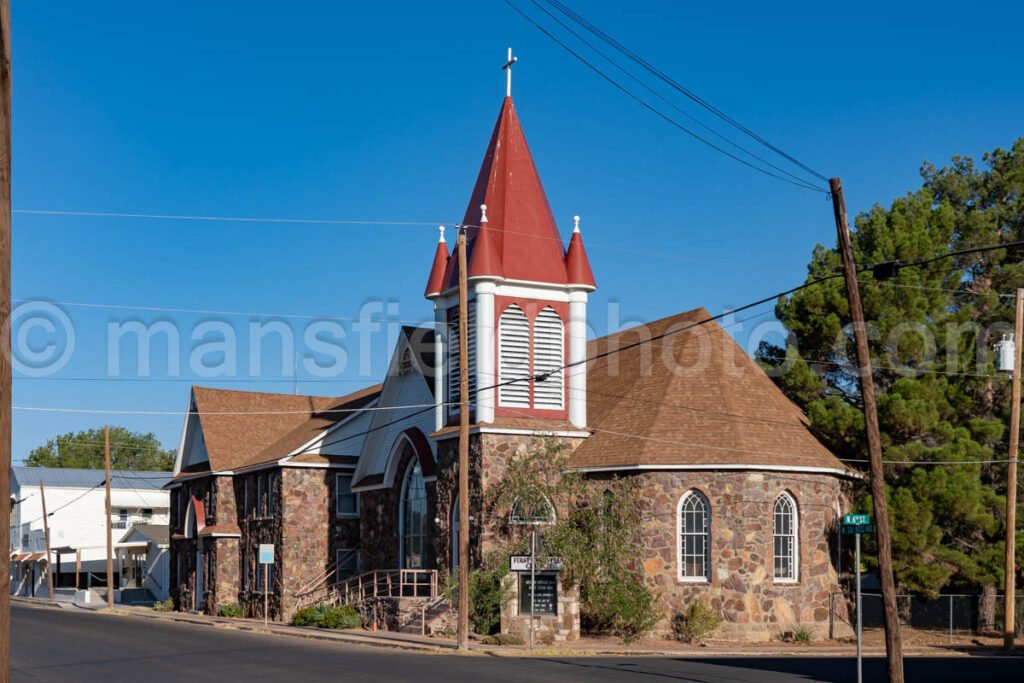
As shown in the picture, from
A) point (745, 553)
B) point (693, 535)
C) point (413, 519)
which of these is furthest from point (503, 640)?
point (413, 519)

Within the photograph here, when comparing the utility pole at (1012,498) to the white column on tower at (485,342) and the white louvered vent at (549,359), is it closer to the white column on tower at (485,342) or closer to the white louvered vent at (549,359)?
Result: the white louvered vent at (549,359)

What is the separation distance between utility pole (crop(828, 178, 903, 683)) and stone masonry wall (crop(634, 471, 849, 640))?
1221 cm

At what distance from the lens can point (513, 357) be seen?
36719 millimetres

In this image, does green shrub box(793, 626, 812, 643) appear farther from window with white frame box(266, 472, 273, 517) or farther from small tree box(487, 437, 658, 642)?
window with white frame box(266, 472, 273, 517)

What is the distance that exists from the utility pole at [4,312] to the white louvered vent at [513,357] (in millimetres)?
28721

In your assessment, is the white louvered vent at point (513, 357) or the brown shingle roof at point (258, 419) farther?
the brown shingle roof at point (258, 419)

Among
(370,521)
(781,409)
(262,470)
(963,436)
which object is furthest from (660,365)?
(262,470)

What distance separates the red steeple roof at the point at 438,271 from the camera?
127ft

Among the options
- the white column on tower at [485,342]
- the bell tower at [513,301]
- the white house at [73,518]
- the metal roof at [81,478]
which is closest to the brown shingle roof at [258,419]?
the bell tower at [513,301]

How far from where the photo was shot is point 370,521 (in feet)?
143

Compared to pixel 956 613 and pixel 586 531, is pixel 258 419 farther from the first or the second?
pixel 956 613

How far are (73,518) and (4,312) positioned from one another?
96.1m

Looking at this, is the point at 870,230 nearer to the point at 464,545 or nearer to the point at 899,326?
the point at 899,326

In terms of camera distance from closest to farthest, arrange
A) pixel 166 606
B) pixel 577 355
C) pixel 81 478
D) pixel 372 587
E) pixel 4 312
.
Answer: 1. pixel 4 312
2. pixel 577 355
3. pixel 372 587
4. pixel 166 606
5. pixel 81 478
